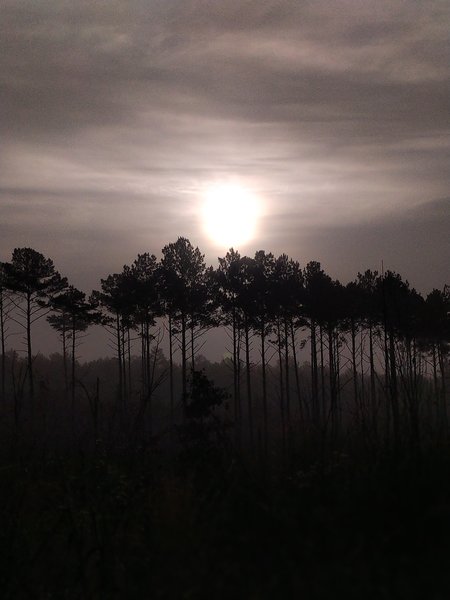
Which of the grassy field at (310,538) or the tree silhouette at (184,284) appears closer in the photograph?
the grassy field at (310,538)

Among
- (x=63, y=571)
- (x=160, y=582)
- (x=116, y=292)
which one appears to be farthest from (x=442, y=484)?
(x=116, y=292)

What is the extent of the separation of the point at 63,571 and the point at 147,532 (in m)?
3.77

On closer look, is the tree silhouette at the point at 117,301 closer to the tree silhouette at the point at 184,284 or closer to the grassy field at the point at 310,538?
the tree silhouette at the point at 184,284

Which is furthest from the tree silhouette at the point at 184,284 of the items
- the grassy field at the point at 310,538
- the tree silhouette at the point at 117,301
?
the grassy field at the point at 310,538

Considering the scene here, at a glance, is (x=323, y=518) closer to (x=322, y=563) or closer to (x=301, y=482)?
(x=322, y=563)

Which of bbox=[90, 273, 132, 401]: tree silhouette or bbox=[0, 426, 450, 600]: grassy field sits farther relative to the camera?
bbox=[90, 273, 132, 401]: tree silhouette

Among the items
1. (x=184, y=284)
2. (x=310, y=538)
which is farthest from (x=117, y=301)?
(x=310, y=538)

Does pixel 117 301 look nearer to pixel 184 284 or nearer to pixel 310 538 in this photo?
pixel 184 284

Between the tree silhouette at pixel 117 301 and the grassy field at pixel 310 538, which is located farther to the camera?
the tree silhouette at pixel 117 301

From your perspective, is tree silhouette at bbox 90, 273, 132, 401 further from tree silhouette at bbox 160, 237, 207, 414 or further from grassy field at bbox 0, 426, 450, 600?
grassy field at bbox 0, 426, 450, 600

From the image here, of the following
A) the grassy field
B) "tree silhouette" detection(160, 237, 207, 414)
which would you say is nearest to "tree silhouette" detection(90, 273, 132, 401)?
"tree silhouette" detection(160, 237, 207, 414)

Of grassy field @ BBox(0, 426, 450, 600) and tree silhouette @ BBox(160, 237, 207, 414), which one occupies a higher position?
tree silhouette @ BBox(160, 237, 207, 414)

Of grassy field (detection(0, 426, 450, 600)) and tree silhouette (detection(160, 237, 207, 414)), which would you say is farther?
tree silhouette (detection(160, 237, 207, 414))

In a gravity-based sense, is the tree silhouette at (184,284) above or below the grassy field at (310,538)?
above
